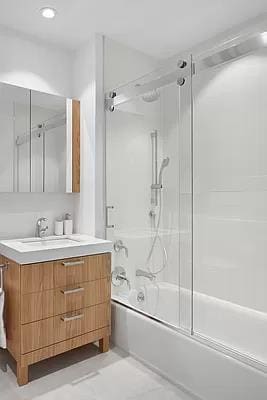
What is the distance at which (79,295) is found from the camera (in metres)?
2.12

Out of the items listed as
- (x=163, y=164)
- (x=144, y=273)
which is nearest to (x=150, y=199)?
(x=163, y=164)

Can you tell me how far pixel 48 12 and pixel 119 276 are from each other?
2.05 meters

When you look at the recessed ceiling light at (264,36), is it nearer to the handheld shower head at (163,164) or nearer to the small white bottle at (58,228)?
the handheld shower head at (163,164)

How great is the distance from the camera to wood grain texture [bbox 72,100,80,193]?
2650 mm

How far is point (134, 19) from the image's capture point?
232 centimetres

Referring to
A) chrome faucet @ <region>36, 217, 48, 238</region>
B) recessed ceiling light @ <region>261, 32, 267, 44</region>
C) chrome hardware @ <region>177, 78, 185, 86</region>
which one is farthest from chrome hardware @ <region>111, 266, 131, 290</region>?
recessed ceiling light @ <region>261, 32, 267, 44</region>

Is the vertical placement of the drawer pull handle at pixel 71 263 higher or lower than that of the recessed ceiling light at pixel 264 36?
lower

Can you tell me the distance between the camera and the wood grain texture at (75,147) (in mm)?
2650

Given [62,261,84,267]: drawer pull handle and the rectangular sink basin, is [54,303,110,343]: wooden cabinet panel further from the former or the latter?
the rectangular sink basin

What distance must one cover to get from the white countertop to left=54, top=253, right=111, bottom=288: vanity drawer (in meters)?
0.04

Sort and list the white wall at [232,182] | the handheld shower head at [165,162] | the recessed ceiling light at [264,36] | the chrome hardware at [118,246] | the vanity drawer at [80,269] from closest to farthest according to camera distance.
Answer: the recessed ceiling light at [264,36]
the vanity drawer at [80,269]
the white wall at [232,182]
the handheld shower head at [165,162]
the chrome hardware at [118,246]

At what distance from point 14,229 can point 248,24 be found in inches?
92.8

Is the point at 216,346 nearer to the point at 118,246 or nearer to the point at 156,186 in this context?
the point at 118,246

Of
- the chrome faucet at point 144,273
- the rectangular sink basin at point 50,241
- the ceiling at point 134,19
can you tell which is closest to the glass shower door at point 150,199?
the chrome faucet at point 144,273
